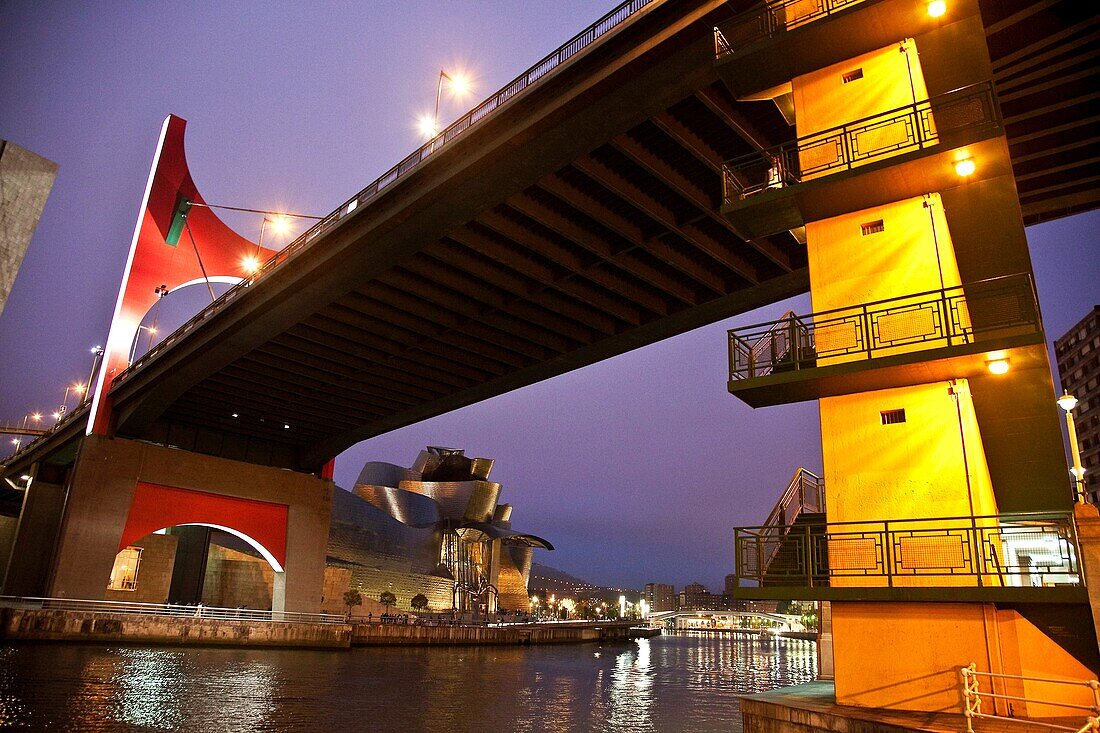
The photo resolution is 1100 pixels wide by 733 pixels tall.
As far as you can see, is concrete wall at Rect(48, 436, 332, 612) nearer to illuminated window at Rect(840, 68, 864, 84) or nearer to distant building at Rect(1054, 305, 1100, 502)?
illuminated window at Rect(840, 68, 864, 84)

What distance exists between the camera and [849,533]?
1027cm

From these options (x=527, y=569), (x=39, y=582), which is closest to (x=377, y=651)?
(x=39, y=582)

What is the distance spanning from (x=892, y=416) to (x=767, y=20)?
27.3 feet

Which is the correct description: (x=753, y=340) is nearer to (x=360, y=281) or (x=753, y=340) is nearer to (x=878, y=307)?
(x=878, y=307)

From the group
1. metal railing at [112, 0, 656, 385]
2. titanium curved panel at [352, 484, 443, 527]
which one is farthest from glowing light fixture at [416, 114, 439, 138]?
titanium curved panel at [352, 484, 443, 527]

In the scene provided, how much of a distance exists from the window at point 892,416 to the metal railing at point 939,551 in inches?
60.7

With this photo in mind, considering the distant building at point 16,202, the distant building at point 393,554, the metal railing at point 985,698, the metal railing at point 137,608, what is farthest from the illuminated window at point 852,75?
the distant building at point 393,554

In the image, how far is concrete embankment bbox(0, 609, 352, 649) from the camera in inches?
1118

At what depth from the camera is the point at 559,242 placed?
23266 millimetres

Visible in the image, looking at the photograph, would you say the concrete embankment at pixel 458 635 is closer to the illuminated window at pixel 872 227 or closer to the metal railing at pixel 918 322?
the metal railing at pixel 918 322

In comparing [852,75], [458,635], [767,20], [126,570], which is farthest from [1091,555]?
[126,570]

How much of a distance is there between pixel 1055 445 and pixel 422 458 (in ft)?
283

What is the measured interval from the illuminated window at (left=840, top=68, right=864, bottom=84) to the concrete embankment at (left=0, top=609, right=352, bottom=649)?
33.9 meters

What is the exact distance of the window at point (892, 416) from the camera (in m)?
10.6
